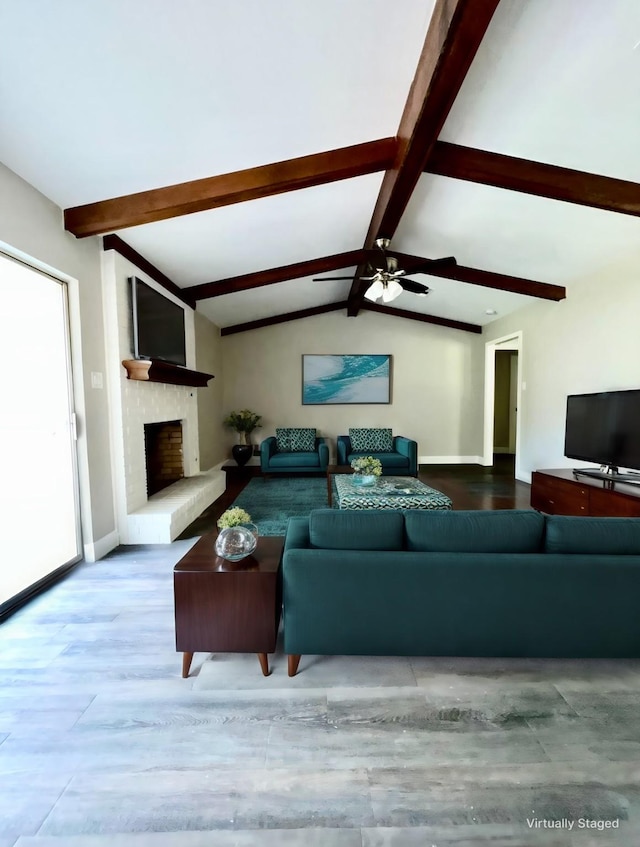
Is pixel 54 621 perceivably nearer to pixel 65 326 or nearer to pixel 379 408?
pixel 65 326

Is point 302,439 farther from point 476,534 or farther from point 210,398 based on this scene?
point 476,534

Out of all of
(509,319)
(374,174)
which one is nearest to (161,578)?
(374,174)

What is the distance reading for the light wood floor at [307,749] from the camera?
4.04 ft

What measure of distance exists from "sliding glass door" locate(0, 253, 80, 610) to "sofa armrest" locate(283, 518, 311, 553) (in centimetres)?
205

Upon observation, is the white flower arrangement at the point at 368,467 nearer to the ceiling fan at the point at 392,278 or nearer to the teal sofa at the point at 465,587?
the ceiling fan at the point at 392,278

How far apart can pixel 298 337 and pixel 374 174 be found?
14.4 feet

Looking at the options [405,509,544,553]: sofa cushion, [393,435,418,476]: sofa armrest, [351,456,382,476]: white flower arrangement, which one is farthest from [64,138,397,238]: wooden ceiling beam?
[393,435,418,476]: sofa armrest

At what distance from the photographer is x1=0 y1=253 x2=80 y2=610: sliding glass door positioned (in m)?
2.76

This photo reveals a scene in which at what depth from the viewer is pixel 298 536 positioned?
2.00 metres

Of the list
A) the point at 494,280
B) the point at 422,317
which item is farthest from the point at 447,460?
the point at 494,280

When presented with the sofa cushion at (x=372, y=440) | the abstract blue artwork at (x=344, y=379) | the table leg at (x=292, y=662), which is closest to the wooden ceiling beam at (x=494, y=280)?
the abstract blue artwork at (x=344, y=379)

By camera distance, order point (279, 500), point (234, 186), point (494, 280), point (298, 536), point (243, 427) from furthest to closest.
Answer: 1. point (243, 427)
2. point (494, 280)
3. point (279, 500)
4. point (234, 186)
5. point (298, 536)

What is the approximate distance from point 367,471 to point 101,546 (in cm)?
267

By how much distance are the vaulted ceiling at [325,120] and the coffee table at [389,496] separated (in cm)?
267
